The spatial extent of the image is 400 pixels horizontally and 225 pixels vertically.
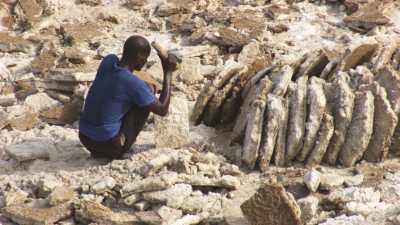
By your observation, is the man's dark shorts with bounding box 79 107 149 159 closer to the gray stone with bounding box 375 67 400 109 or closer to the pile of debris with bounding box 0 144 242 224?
the pile of debris with bounding box 0 144 242 224

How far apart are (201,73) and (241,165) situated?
6.24 ft

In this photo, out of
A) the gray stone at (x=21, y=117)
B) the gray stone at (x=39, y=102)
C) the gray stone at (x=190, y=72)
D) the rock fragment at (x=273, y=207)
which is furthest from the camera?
the gray stone at (x=190, y=72)

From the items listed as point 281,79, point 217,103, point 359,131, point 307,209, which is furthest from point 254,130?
point 307,209

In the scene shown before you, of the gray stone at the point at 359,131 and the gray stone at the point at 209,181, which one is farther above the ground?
the gray stone at the point at 359,131

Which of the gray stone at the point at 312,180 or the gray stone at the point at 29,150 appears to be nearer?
the gray stone at the point at 312,180

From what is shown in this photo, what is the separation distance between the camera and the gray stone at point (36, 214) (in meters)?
4.89

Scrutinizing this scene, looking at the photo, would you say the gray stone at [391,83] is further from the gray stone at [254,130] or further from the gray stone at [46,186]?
the gray stone at [46,186]

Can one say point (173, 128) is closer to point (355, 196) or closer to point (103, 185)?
point (103, 185)

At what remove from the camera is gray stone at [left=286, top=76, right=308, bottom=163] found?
18.4ft

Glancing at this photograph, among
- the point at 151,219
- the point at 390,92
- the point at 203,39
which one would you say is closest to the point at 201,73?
the point at 203,39

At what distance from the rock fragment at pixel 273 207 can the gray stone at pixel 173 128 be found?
1349 millimetres

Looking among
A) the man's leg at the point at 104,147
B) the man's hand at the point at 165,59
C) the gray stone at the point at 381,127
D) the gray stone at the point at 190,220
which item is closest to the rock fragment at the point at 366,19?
the gray stone at the point at 381,127

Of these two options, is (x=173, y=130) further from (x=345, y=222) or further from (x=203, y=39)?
(x=203, y=39)

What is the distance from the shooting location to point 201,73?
24.2 feet
